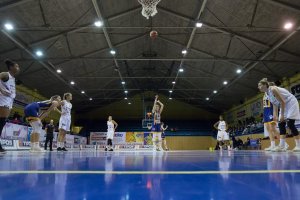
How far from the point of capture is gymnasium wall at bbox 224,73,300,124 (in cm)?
2027

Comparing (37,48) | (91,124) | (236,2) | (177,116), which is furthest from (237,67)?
(91,124)

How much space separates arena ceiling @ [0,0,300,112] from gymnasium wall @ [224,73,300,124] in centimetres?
68

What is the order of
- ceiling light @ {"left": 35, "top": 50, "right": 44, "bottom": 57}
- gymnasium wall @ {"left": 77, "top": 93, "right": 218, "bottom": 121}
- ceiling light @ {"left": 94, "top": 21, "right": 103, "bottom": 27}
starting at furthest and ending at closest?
gymnasium wall @ {"left": 77, "top": 93, "right": 218, "bottom": 121} → ceiling light @ {"left": 35, "top": 50, "right": 44, "bottom": 57} → ceiling light @ {"left": 94, "top": 21, "right": 103, "bottom": 27}

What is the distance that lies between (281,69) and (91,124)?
1118 inches

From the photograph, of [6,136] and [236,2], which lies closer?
[6,136]

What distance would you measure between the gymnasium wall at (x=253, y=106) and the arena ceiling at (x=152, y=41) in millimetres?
683

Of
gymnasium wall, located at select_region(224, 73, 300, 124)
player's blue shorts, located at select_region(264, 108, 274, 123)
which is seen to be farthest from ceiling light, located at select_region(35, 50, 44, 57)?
gymnasium wall, located at select_region(224, 73, 300, 124)

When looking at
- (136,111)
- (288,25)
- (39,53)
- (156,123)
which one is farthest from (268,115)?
(136,111)

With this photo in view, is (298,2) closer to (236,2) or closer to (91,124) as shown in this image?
(236,2)

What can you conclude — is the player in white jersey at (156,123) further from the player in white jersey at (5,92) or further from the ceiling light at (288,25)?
the ceiling light at (288,25)

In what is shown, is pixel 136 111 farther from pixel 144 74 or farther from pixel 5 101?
pixel 5 101

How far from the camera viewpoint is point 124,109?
135 ft

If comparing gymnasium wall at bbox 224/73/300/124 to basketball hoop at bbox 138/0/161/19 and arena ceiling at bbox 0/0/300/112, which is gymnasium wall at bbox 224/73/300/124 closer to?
arena ceiling at bbox 0/0/300/112

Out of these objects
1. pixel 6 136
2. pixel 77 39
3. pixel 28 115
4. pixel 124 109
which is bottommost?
pixel 6 136
